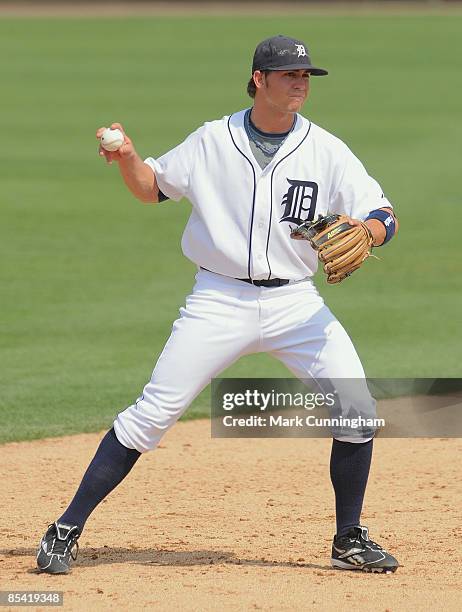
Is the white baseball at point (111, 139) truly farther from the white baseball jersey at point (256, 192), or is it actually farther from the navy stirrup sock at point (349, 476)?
the navy stirrup sock at point (349, 476)

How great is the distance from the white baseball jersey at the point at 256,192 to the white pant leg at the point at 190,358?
0.51 feet

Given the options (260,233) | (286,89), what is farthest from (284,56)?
(260,233)

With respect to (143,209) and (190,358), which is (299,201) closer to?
(190,358)

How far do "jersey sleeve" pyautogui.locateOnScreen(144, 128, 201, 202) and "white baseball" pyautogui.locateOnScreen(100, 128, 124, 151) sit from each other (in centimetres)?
22

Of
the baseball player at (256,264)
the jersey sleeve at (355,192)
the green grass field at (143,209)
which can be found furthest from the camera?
the green grass field at (143,209)

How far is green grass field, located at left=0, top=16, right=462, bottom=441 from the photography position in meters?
9.12

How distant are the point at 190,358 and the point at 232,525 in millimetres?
1188

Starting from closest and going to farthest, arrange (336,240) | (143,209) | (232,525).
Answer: (336,240) → (232,525) → (143,209)

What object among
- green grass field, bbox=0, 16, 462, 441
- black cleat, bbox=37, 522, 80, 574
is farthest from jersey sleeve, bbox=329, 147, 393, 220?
green grass field, bbox=0, 16, 462, 441

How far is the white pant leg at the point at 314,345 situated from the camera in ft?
15.9

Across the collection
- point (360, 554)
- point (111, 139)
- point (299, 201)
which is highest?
point (111, 139)

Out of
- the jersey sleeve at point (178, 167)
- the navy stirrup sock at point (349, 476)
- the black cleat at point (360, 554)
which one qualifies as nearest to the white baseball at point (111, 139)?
the jersey sleeve at point (178, 167)

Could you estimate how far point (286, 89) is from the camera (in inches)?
191

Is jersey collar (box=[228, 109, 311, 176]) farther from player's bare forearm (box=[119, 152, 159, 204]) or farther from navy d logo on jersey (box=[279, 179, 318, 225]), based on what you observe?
player's bare forearm (box=[119, 152, 159, 204])
